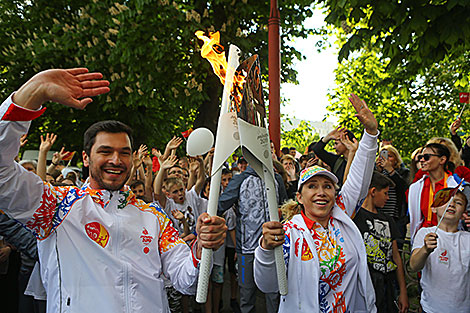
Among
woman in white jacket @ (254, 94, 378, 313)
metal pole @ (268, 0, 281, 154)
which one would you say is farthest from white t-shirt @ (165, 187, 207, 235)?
woman in white jacket @ (254, 94, 378, 313)

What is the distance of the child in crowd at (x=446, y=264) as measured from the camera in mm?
3637

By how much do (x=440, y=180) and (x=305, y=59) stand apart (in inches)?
266

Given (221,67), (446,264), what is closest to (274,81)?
(446,264)

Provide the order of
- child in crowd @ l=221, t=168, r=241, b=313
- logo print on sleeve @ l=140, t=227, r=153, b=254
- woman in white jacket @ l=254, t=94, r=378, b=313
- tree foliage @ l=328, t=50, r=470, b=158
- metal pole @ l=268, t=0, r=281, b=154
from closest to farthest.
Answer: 1. logo print on sleeve @ l=140, t=227, r=153, b=254
2. woman in white jacket @ l=254, t=94, r=378, b=313
3. metal pole @ l=268, t=0, r=281, b=154
4. child in crowd @ l=221, t=168, r=241, b=313
5. tree foliage @ l=328, t=50, r=470, b=158

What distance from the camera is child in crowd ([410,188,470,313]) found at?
11.9 feet

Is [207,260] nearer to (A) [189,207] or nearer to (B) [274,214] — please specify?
(B) [274,214]

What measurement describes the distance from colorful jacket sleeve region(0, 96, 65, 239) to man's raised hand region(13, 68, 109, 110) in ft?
0.18

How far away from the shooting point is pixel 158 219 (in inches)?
105

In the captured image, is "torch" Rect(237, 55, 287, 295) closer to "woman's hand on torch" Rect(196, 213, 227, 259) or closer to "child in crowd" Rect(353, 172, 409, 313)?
"woman's hand on torch" Rect(196, 213, 227, 259)

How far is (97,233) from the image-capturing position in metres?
2.42

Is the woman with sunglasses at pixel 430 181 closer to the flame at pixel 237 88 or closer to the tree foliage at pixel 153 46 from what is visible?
the flame at pixel 237 88

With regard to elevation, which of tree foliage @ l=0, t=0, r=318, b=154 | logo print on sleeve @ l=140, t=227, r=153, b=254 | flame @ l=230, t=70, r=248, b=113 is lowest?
logo print on sleeve @ l=140, t=227, r=153, b=254

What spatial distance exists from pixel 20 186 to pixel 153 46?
7.85 m

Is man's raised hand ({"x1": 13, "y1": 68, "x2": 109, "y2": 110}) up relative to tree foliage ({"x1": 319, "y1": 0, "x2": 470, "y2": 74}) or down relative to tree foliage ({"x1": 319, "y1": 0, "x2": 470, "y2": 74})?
down
